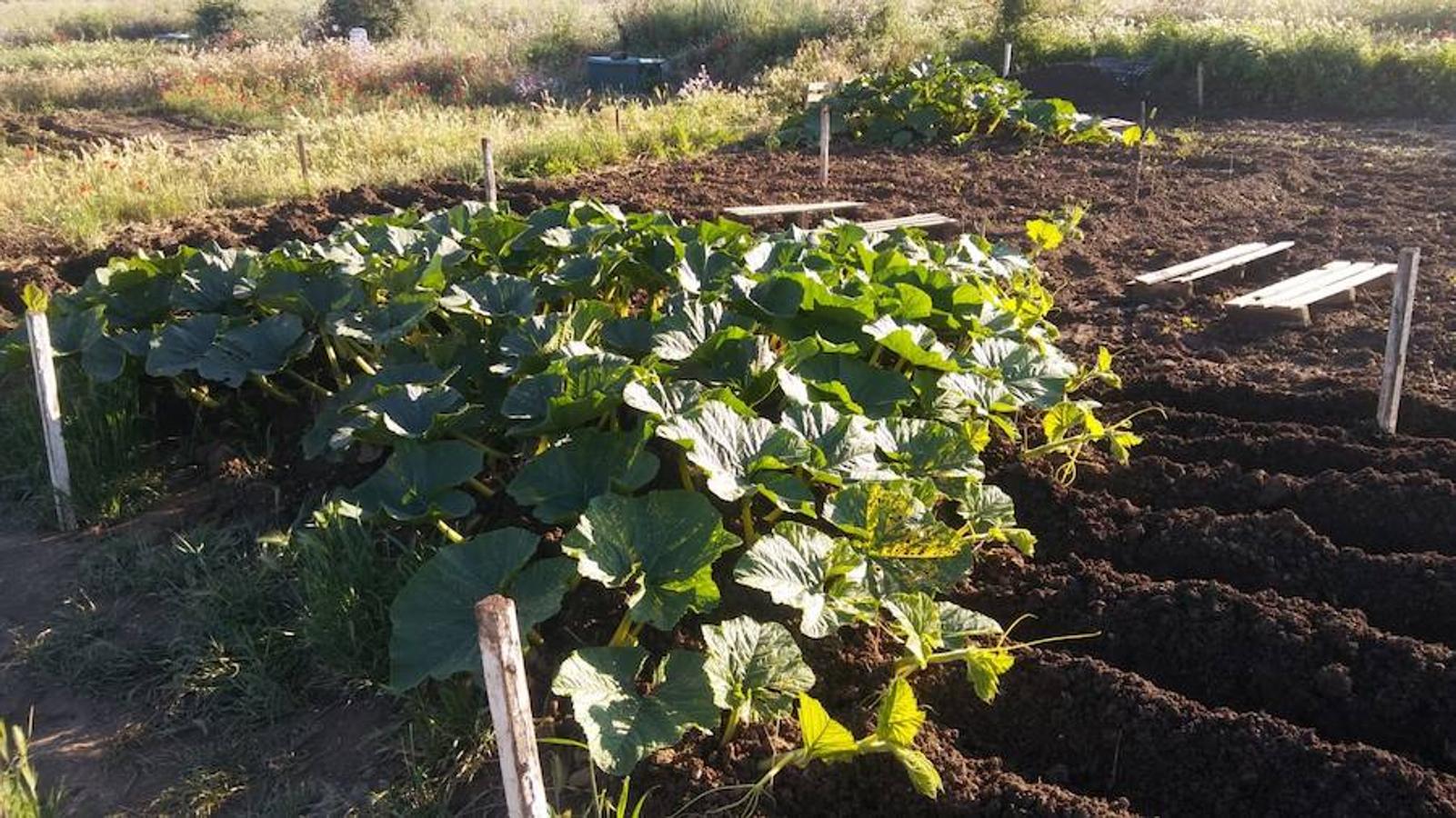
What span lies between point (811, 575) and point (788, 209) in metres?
5.28

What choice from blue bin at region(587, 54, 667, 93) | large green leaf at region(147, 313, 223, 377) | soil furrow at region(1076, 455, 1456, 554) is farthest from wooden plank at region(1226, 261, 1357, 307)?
blue bin at region(587, 54, 667, 93)

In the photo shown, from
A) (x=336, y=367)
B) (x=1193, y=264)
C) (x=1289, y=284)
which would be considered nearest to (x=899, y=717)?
(x=336, y=367)

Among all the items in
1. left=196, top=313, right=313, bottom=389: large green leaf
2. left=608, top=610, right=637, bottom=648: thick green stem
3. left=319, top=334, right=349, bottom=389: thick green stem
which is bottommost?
left=608, top=610, right=637, bottom=648: thick green stem

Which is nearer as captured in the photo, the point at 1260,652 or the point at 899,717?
the point at 899,717

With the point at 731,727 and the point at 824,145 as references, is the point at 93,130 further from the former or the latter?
the point at 731,727

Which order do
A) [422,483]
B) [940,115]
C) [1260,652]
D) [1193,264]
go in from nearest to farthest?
[1260,652], [422,483], [1193,264], [940,115]

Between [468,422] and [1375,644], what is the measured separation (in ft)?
8.39

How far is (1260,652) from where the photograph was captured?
114 inches

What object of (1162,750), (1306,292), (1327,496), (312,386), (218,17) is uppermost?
(218,17)

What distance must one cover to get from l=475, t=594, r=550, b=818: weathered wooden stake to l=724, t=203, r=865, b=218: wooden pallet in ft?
19.8

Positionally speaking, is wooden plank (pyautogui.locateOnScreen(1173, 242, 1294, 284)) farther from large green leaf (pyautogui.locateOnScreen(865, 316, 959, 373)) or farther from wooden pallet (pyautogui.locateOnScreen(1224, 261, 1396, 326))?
large green leaf (pyautogui.locateOnScreen(865, 316, 959, 373))

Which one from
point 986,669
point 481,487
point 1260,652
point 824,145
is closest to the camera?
point 986,669

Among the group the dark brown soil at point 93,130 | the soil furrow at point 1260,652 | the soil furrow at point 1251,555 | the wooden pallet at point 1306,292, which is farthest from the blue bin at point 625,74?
the soil furrow at point 1260,652

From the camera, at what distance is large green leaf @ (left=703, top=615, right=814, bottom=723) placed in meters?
2.50
